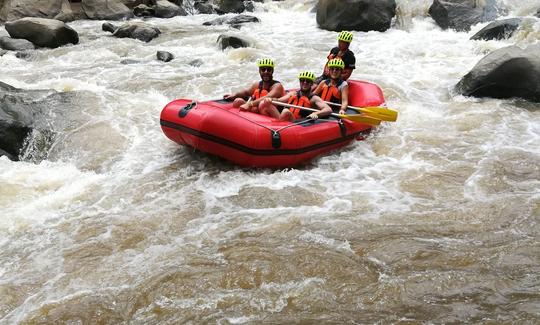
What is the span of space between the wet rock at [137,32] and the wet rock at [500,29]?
24.6 feet

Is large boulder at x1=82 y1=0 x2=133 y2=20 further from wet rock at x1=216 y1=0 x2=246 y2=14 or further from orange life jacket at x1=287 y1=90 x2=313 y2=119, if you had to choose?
orange life jacket at x1=287 y1=90 x2=313 y2=119

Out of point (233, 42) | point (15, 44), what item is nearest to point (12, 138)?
point (233, 42)

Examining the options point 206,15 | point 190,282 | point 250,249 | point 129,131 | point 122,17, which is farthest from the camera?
point 206,15

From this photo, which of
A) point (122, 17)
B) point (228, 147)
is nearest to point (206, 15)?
point (122, 17)

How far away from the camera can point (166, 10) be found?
15.7m

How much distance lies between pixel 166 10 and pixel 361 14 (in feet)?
21.7

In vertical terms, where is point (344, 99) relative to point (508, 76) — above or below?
below

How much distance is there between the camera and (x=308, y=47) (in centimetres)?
1124

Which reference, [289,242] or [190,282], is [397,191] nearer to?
[289,242]

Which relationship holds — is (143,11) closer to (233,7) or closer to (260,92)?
(233,7)

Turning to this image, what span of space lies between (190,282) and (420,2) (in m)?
11.8

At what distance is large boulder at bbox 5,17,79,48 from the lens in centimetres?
1084

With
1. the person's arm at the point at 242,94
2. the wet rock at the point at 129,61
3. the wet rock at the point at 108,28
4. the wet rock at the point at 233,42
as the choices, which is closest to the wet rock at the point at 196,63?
the wet rock at the point at 233,42

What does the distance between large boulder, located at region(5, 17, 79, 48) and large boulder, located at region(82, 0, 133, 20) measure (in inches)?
151
